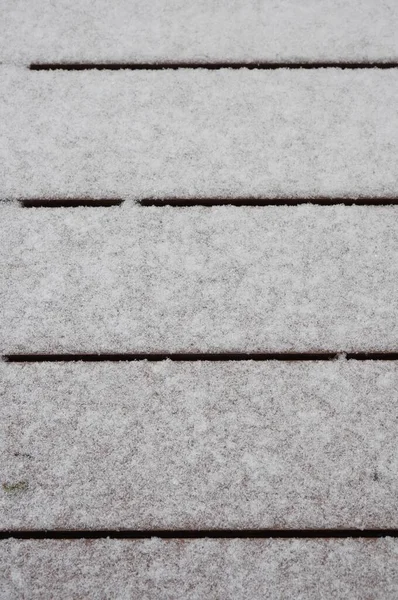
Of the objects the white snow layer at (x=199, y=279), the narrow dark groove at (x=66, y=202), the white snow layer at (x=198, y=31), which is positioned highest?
the white snow layer at (x=198, y=31)

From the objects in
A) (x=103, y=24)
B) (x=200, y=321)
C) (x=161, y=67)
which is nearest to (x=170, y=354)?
(x=200, y=321)

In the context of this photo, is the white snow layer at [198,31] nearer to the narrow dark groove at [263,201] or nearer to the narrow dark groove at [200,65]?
the narrow dark groove at [200,65]

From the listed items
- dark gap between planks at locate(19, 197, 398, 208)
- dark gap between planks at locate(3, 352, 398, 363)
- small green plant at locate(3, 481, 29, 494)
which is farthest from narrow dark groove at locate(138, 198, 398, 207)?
small green plant at locate(3, 481, 29, 494)

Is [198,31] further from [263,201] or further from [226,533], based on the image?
[226,533]

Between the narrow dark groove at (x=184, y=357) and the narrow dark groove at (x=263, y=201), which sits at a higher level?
the narrow dark groove at (x=263, y=201)

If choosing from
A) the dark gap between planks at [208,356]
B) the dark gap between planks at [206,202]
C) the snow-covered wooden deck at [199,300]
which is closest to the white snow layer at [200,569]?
the snow-covered wooden deck at [199,300]

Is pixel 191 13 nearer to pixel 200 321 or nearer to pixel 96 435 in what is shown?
pixel 200 321

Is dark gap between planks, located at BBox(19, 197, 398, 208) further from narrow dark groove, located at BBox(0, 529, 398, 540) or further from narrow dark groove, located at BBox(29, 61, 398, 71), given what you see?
narrow dark groove, located at BBox(0, 529, 398, 540)
